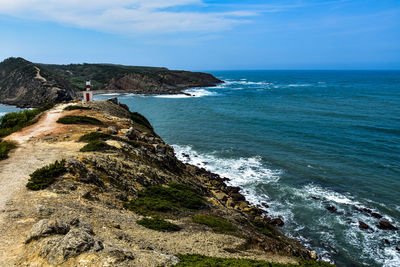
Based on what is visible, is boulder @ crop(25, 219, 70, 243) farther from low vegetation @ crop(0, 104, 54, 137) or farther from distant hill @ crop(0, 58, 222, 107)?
distant hill @ crop(0, 58, 222, 107)

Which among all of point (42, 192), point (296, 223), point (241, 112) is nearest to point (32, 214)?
point (42, 192)

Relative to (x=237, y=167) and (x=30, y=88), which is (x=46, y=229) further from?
(x=30, y=88)

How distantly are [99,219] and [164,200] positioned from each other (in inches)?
198

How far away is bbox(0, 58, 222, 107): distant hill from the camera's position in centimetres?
7769

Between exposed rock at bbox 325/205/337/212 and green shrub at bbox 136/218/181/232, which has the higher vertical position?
green shrub at bbox 136/218/181/232

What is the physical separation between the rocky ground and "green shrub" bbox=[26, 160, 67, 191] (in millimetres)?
315

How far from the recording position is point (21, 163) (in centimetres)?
1516

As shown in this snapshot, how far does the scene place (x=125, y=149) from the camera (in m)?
19.1

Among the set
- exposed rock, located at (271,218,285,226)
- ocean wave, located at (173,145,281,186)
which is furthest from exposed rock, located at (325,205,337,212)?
ocean wave, located at (173,145,281,186)

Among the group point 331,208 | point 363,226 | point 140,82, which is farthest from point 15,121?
point 140,82

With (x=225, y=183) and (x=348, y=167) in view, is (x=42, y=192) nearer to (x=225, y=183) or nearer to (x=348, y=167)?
(x=225, y=183)

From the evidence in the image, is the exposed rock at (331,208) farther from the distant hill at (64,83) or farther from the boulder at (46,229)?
the distant hill at (64,83)

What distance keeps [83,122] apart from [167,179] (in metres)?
12.7

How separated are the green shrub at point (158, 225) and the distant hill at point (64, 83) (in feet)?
165
